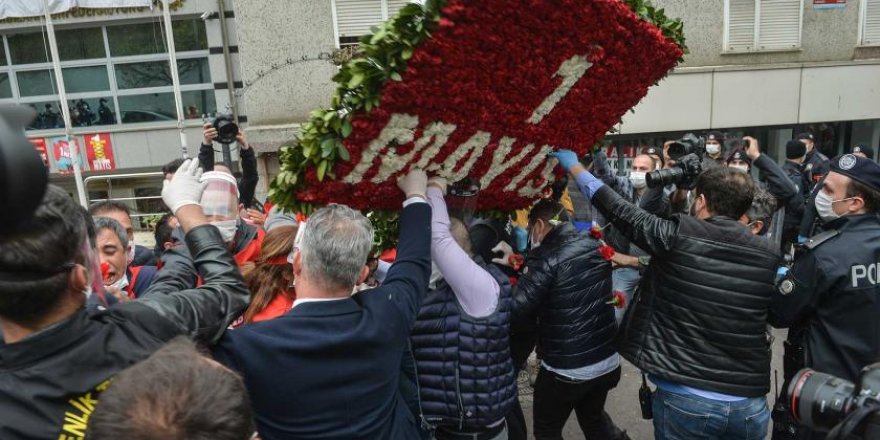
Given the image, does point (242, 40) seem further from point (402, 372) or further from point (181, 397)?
point (181, 397)

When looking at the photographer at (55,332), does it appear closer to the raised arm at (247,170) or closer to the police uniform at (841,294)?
the police uniform at (841,294)

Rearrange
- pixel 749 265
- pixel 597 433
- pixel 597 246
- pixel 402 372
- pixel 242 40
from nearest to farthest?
pixel 749 265, pixel 402 372, pixel 597 246, pixel 597 433, pixel 242 40

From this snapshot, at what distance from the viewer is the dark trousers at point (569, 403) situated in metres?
3.26

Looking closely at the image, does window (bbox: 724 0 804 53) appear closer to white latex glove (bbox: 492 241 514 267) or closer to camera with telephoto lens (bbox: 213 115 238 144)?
white latex glove (bbox: 492 241 514 267)

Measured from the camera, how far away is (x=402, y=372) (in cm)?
275

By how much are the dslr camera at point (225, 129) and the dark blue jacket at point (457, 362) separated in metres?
2.44

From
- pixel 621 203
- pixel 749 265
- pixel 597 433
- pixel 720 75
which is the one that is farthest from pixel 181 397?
pixel 720 75

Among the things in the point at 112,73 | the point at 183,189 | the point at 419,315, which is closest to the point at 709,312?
the point at 419,315

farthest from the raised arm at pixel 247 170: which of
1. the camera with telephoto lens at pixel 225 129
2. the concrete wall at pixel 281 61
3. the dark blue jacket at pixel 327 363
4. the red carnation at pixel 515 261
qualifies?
the concrete wall at pixel 281 61

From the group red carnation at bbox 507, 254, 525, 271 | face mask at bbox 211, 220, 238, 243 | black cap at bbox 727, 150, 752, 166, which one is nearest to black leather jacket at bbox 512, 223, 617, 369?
red carnation at bbox 507, 254, 525, 271

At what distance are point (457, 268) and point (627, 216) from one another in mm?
931

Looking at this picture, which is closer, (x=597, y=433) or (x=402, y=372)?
(x=402, y=372)

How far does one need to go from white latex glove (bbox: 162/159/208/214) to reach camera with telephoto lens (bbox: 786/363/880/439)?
205 cm

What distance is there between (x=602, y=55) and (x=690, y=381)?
5.07ft
